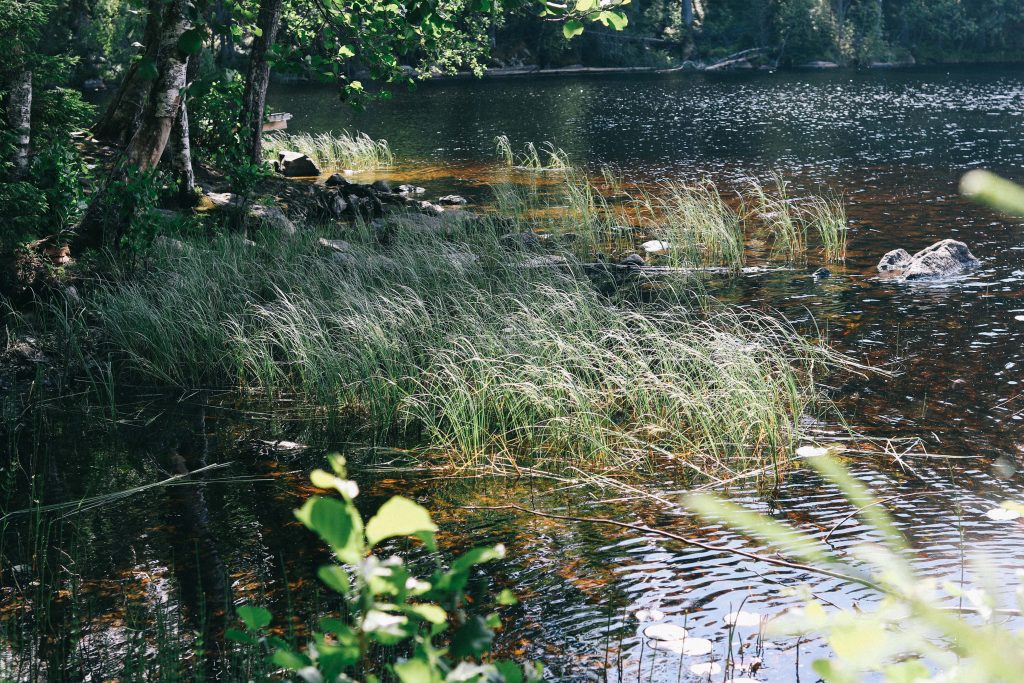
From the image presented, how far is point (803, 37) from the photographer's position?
2822 inches

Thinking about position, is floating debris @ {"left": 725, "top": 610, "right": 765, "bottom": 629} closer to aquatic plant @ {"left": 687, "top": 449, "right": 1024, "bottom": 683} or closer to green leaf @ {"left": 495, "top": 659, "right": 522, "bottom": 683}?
green leaf @ {"left": 495, "top": 659, "right": 522, "bottom": 683}

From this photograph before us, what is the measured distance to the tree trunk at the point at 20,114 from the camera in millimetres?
11164

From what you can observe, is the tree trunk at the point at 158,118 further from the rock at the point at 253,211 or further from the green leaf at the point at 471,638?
the green leaf at the point at 471,638

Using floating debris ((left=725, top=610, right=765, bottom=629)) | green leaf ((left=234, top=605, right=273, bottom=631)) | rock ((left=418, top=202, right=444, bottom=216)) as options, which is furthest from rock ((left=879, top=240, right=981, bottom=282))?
green leaf ((left=234, top=605, right=273, bottom=631))

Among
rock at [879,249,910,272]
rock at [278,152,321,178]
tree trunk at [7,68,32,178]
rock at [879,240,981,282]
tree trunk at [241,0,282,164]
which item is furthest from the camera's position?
rock at [278,152,321,178]

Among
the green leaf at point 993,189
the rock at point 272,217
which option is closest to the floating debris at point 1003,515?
the green leaf at point 993,189

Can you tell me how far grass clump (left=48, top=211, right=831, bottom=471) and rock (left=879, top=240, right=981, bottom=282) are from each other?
328cm

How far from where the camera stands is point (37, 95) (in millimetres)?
12352

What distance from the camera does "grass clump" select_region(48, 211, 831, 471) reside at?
296 inches

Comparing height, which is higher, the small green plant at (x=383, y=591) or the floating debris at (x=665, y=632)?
the small green plant at (x=383, y=591)

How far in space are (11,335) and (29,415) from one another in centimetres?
152

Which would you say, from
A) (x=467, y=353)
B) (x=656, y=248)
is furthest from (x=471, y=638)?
(x=656, y=248)

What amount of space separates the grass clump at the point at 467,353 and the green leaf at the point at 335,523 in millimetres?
6040

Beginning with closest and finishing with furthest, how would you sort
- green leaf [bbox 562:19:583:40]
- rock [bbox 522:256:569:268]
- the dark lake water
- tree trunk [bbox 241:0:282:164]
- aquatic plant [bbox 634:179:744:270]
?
the dark lake water
green leaf [bbox 562:19:583:40]
rock [bbox 522:256:569:268]
aquatic plant [bbox 634:179:744:270]
tree trunk [bbox 241:0:282:164]
